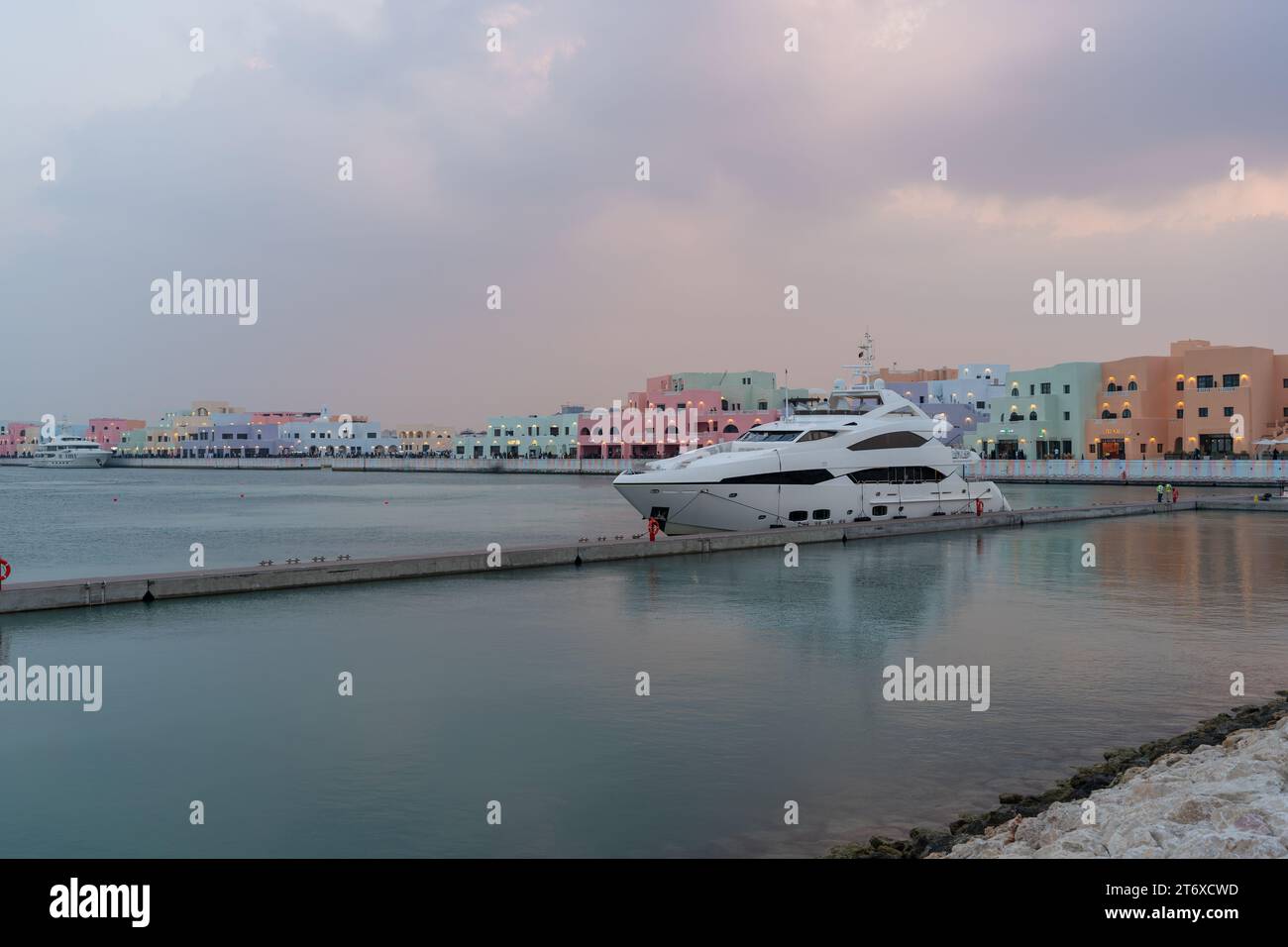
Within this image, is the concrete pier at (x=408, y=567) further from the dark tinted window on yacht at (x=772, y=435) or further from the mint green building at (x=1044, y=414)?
the mint green building at (x=1044, y=414)

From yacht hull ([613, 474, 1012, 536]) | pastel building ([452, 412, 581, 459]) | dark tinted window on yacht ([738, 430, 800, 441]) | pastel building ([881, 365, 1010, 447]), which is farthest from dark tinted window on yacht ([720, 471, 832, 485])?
pastel building ([452, 412, 581, 459])

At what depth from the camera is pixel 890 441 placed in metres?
39.5

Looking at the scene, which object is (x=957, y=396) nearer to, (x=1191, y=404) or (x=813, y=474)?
(x=1191, y=404)

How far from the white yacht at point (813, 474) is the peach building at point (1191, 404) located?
195 feet

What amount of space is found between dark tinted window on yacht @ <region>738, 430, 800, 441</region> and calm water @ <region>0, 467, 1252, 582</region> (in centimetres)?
1013

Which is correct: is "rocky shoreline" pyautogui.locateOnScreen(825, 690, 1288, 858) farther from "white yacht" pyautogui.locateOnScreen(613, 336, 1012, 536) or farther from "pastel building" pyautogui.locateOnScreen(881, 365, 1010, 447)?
"pastel building" pyautogui.locateOnScreen(881, 365, 1010, 447)

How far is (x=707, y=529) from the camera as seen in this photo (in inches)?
1490

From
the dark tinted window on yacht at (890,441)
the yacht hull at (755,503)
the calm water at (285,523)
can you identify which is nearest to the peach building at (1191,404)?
the calm water at (285,523)

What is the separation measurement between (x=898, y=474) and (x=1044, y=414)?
224ft

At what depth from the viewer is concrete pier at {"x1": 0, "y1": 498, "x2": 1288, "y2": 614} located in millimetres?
22078

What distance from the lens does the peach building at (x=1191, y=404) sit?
87.2 m

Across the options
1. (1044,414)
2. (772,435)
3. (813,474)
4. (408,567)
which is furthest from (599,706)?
(1044,414)
